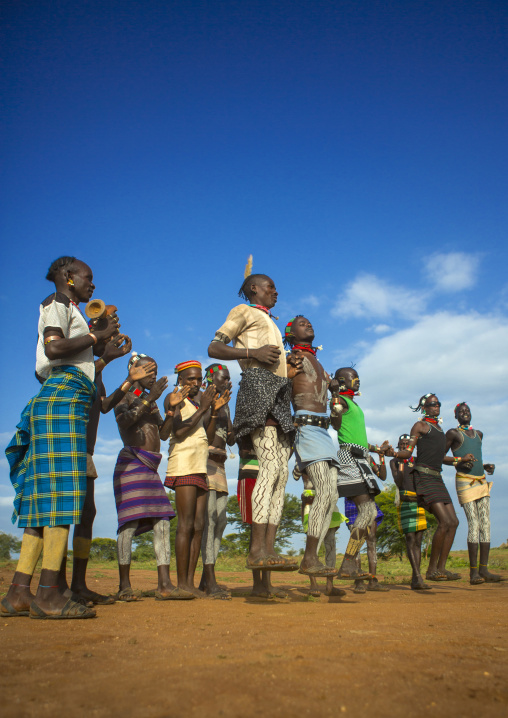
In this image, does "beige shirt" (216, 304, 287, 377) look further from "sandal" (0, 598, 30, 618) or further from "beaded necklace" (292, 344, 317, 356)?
"sandal" (0, 598, 30, 618)

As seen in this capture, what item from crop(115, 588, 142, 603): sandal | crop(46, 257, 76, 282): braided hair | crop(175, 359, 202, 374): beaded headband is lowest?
crop(115, 588, 142, 603): sandal

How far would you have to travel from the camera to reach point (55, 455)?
413cm

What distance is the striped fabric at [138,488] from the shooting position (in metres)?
5.70

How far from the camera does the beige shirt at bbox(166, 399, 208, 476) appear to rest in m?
6.02

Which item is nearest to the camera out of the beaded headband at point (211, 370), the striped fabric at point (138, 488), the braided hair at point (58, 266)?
the braided hair at point (58, 266)

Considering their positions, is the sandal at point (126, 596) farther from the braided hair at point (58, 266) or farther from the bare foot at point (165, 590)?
the braided hair at point (58, 266)

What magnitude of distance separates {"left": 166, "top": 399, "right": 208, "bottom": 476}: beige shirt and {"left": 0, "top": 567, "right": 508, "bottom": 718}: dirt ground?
204 cm

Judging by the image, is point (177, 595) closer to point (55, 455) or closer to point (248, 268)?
point (55, 455)

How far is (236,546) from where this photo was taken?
18938 millimetres

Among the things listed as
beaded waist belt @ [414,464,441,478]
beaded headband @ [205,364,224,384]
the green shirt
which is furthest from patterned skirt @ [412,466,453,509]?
beaded headband @ [205,364,224,384]

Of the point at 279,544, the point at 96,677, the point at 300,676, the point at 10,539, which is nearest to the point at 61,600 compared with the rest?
the point at 96,677

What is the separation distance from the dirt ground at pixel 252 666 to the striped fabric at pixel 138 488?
166 cm

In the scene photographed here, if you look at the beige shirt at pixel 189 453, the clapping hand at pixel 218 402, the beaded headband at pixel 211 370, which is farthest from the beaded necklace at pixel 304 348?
the beaded headband at pixel 211 370

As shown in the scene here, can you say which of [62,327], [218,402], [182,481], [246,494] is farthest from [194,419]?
[62,327]
